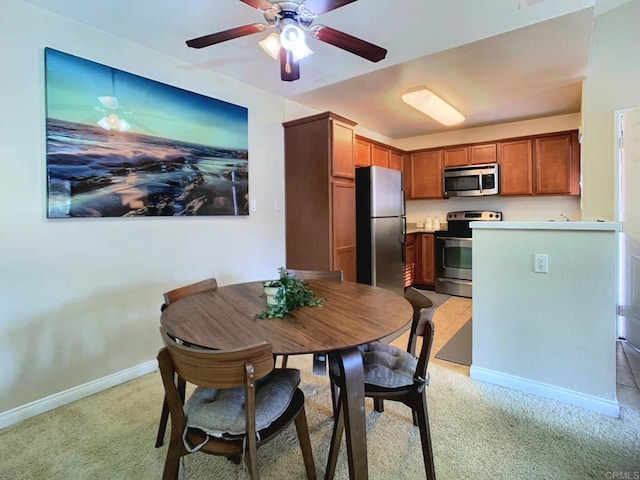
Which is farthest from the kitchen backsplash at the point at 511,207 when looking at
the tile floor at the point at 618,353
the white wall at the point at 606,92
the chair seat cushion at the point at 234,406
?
the chair seat cushion at the point at 234,406

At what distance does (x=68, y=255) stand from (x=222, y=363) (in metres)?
1.74

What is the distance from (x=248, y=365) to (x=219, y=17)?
2.20 m

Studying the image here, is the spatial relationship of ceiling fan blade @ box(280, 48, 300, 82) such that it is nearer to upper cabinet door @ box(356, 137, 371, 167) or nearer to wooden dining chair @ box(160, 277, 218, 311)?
wooden dining chair @ box(160, 277, 218, 311)

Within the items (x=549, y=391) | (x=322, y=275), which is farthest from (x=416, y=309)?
(x=549, y=391)

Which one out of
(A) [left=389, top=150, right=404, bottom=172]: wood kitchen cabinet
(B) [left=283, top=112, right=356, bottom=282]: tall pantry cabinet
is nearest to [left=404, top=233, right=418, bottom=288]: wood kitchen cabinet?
(A) [left=389, top=150, right=404, bottom=172]: wood kitchen cabinet

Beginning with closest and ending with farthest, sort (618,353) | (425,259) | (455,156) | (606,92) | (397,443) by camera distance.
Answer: (397,443)
(618,353)
(606,92)
(455,156)
(425,259)

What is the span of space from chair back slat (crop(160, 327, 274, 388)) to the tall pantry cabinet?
2239mm

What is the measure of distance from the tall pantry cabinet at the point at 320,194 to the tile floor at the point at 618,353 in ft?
3.52

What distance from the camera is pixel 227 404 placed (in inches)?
48.6

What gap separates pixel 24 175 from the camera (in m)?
1.93

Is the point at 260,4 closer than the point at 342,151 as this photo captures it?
Yes

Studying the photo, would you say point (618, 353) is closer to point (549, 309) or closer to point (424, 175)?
point (549, 309)

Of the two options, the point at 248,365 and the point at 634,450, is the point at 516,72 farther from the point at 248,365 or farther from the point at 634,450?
the point at 248,365

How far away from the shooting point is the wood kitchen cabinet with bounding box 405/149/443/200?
5094 mm
